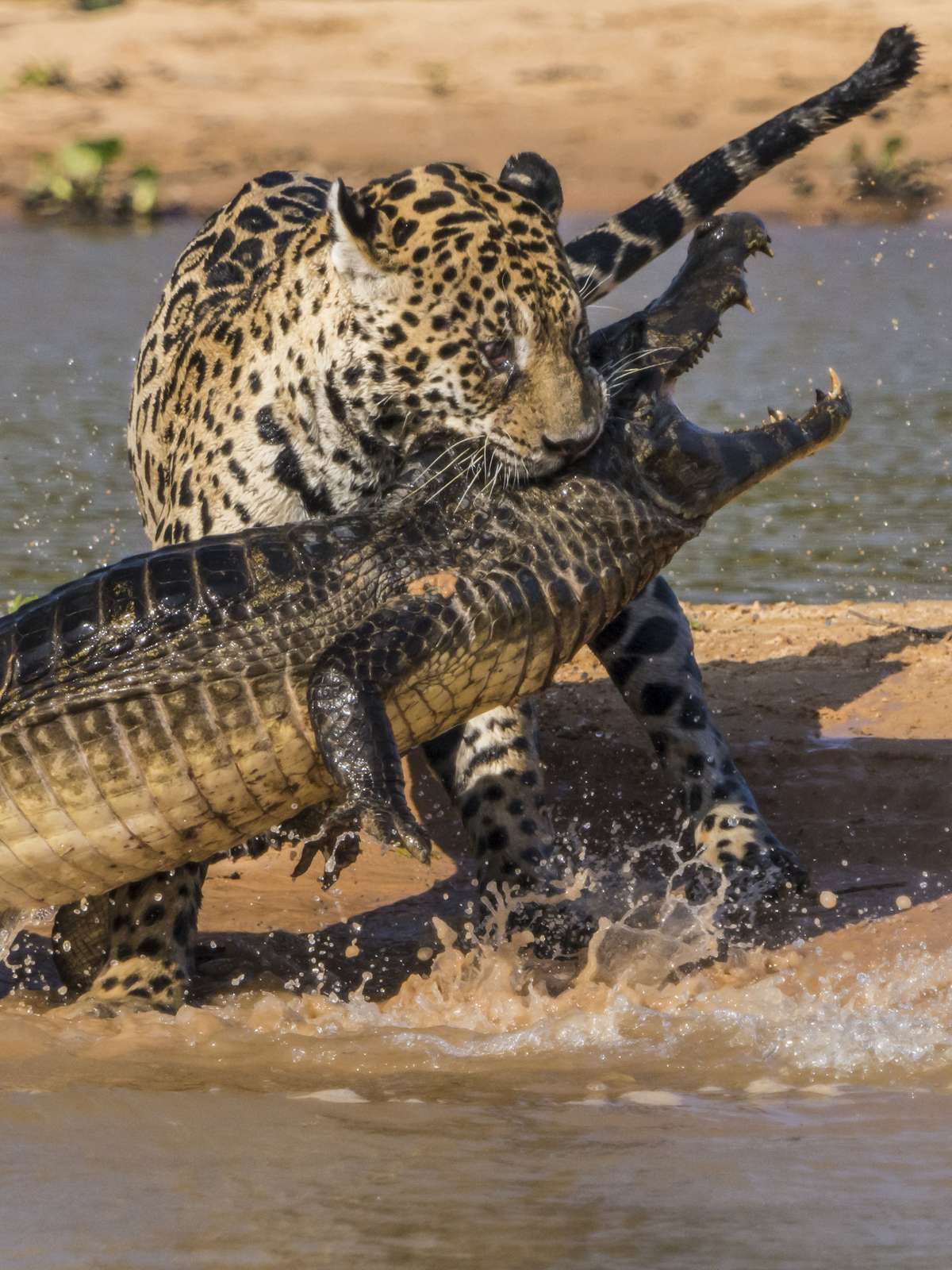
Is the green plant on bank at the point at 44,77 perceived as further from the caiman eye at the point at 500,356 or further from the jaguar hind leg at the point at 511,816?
the caiman eye at the point at 500,356

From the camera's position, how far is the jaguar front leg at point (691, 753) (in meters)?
5.60

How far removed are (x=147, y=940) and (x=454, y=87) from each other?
835 inches

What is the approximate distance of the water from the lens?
31.6 feet

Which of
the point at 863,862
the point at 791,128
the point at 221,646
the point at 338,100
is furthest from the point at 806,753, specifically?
the point at 338,100

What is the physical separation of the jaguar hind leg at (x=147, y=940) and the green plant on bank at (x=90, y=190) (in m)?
17.3

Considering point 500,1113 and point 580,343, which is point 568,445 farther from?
point 500,1113

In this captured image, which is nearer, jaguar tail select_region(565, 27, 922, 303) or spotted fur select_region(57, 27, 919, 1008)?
spotted fur select_region(57, 27, 919, 1008)

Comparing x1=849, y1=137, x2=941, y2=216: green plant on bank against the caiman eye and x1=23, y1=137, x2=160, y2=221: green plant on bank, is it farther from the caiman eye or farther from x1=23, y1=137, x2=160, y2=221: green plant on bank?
the caiman eye

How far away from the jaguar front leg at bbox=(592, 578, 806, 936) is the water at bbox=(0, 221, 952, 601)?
4.25 ft

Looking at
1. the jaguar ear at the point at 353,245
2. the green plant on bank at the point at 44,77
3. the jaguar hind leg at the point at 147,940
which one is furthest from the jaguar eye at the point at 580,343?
the green plant on bank at the point at 44,77

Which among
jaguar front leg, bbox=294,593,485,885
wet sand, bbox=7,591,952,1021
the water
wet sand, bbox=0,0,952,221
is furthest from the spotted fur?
wet sand, bbox=0,0,952,221

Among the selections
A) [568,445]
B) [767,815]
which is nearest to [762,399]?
[767,815]

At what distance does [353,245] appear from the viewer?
527 cm

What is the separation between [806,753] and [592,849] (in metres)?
0.74
